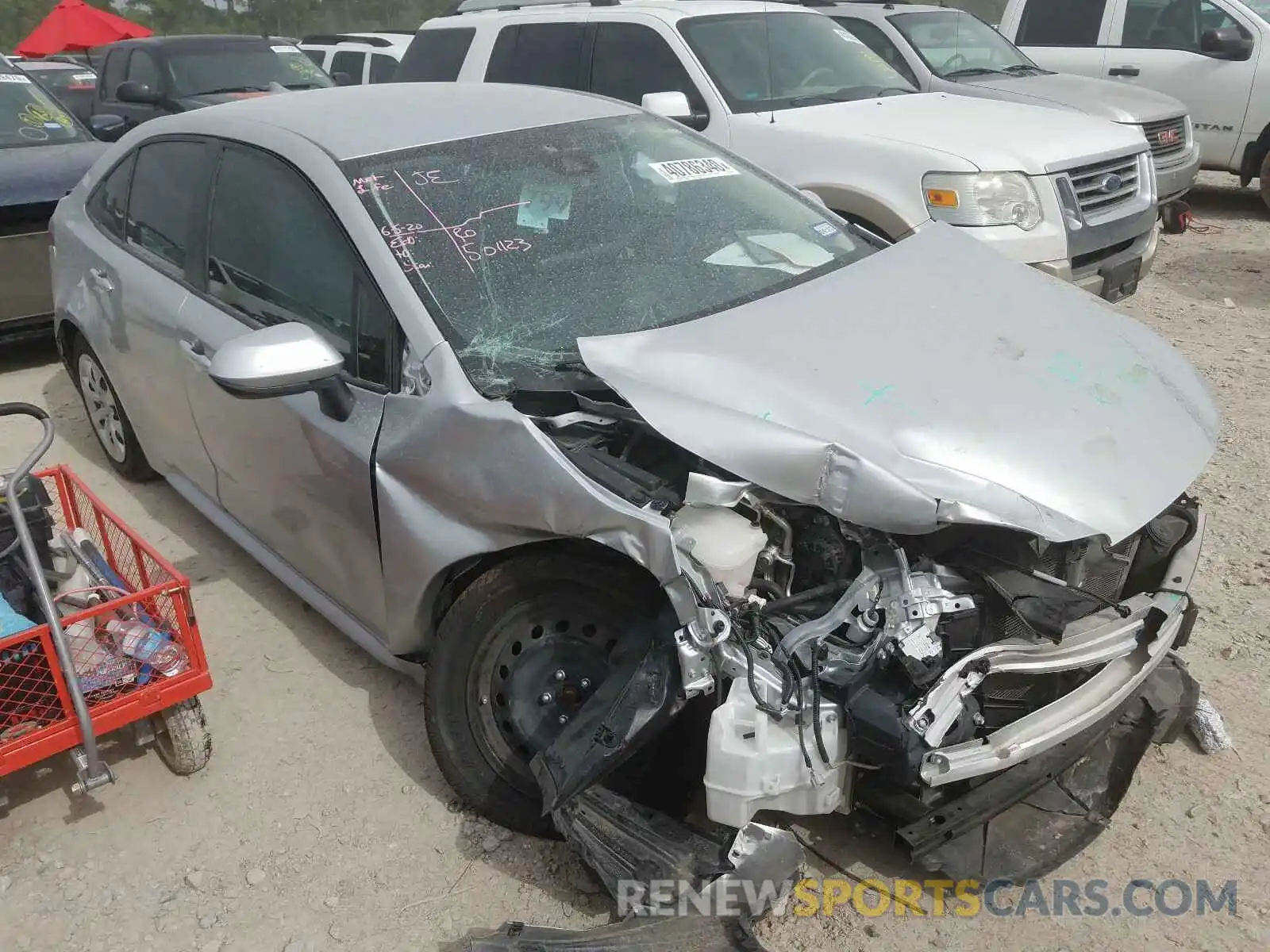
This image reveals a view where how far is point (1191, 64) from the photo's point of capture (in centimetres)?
928

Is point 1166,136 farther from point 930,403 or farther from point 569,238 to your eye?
point 930,403

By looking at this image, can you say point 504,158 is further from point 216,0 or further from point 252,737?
point 216,0

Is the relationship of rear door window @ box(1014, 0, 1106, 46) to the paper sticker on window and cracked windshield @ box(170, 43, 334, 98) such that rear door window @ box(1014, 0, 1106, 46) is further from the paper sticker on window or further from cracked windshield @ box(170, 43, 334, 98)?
the paper sticker on window

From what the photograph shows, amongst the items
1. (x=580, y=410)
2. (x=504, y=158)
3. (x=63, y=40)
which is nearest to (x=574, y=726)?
(x=580, y=410)

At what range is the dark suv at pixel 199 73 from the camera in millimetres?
9219

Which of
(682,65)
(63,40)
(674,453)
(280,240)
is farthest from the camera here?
(63,40)

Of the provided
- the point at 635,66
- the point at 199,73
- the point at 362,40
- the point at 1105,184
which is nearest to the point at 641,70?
the point at 635,66

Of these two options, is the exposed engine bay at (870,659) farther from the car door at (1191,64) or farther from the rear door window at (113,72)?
the rear door window at (113,72)

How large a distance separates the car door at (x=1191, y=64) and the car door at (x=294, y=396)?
8443 mm

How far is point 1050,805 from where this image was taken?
8.48 ft

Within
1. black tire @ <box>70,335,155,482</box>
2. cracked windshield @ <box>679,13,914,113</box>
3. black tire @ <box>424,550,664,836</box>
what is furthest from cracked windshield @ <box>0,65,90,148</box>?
black tire @ <box>424,550,664,836</box>

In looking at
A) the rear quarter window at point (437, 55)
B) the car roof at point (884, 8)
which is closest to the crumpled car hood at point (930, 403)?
the rear quarter window at point (437, 55)

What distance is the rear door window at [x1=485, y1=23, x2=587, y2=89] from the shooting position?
6.52 meters

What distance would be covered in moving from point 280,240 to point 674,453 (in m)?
1.46
